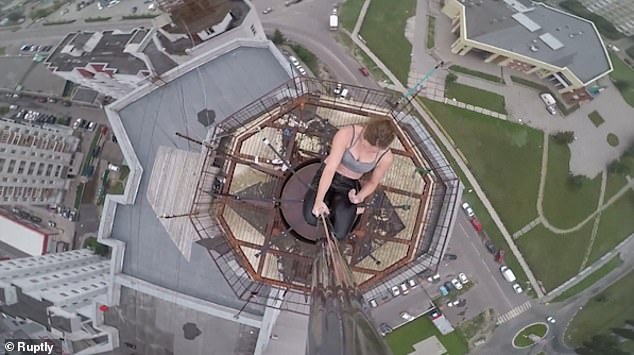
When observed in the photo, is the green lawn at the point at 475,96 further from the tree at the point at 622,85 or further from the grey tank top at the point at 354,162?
the grey tank top at the point at 354,162

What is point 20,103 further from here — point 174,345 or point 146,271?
point 174,345

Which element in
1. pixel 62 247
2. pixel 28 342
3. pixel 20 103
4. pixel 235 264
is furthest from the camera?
pixel 20 103

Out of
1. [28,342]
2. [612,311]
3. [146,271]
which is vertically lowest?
[612,311]

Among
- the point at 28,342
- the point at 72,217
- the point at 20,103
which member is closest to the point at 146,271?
the point at 28,342

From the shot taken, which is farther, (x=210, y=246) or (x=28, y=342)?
(x=28, y=342)

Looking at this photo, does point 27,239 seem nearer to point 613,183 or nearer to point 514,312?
point 514,312

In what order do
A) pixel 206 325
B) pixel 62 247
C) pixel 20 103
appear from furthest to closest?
pixel 20 103 → pixel 62 247 → pixel 206 325

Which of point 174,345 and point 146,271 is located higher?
point 146,271

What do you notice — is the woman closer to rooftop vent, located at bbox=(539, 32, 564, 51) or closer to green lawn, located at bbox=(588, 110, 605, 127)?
rooftop vent, located at bbox=(539, 32, 564, 51)
